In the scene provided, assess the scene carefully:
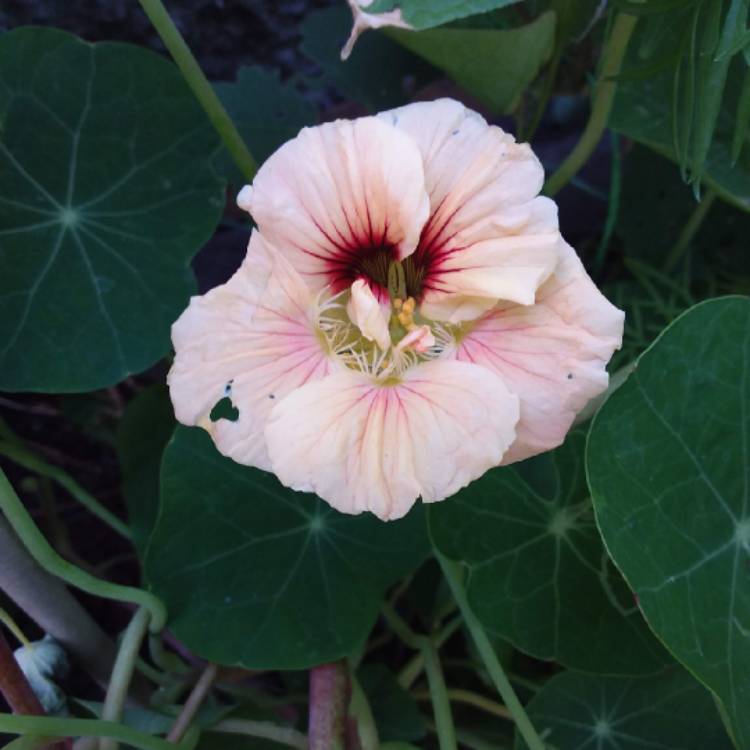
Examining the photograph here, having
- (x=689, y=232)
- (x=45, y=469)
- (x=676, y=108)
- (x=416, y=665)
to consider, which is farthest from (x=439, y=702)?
(x=689, y=232)

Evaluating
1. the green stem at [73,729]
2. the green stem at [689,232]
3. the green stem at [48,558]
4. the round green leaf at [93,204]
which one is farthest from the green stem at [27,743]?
the green stem at [689,232]

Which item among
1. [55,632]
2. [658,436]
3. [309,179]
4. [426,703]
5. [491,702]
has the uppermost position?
[309,179]

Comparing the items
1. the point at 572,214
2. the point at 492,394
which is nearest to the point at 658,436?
the point at 492,394

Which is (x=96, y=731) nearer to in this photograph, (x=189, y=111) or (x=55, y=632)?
(x=55, y=632)

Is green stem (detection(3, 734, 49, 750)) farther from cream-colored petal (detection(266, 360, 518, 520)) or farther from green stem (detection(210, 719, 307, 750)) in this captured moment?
cream-colored petal (detection(266, 360, 518, 520))

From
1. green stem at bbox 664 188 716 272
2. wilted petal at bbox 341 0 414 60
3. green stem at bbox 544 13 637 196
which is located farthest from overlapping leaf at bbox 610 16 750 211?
wilted petal at bbox 341 0 414 60

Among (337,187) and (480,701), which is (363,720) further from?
Answer: (337,187)
